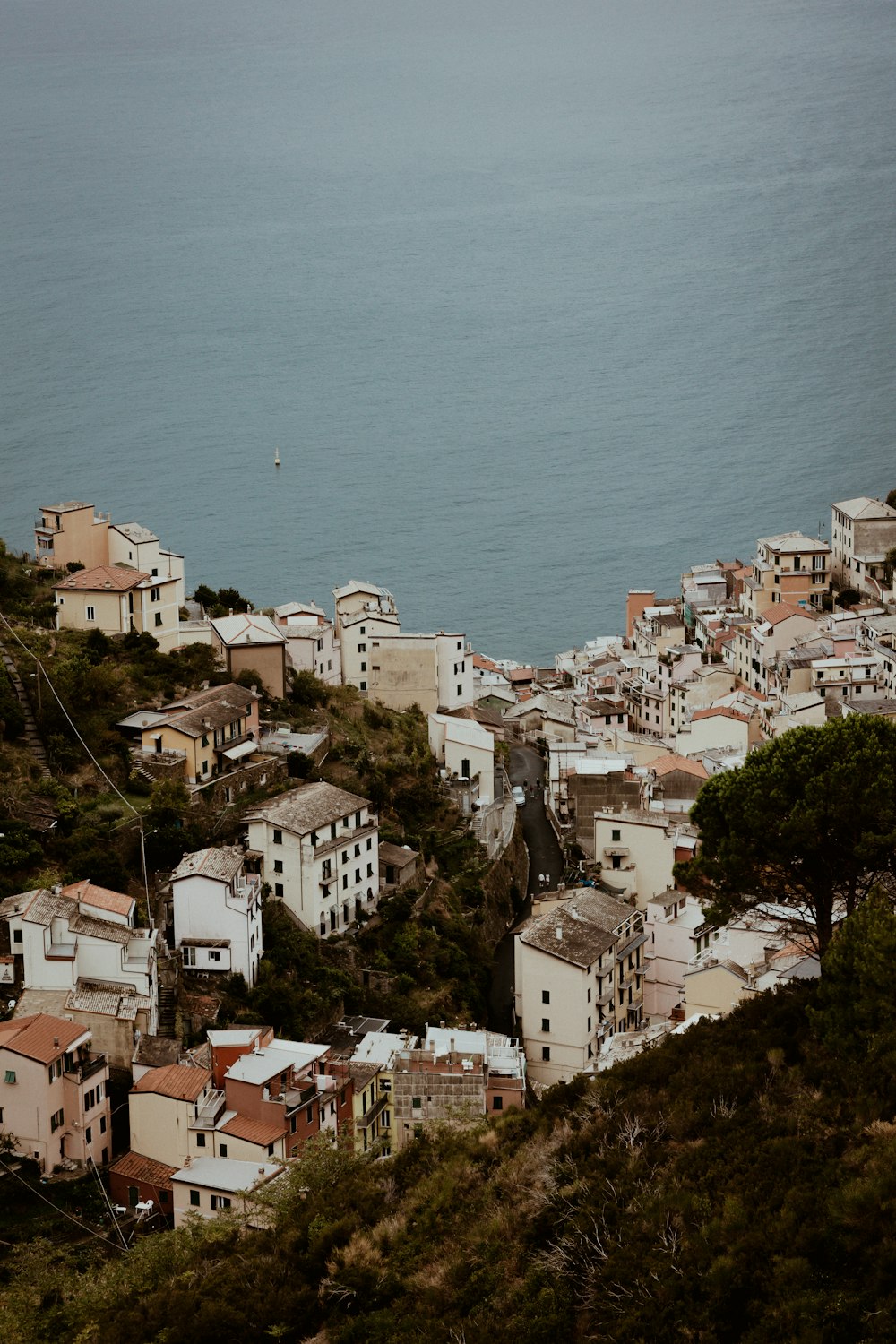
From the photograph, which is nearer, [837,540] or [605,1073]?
[605,1073]

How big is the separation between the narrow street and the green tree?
841 centimetres

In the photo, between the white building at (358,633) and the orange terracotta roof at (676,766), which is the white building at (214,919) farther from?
the white building at (358,633)

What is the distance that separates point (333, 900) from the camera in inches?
854

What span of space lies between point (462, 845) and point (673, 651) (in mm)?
13735

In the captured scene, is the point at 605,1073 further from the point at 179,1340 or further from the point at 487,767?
the point at 487,767

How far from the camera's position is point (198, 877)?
19469mm

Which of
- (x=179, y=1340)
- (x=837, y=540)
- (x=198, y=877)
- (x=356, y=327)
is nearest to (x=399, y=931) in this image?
(x=198, y=877)

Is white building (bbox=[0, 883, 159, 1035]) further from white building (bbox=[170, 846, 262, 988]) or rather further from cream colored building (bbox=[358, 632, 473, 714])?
cream colored building (bbox=[358, 632, 473, 714])

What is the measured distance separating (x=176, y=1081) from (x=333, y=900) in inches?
208

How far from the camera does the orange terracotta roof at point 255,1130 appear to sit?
1614 centimetres

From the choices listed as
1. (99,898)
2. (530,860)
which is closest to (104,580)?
(530,860)

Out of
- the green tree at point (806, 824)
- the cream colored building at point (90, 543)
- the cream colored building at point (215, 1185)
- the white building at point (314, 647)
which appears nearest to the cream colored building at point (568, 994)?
the cream colored building at point (215, 1185)

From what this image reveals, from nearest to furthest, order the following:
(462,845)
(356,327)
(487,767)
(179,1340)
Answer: (179,1340)
(462,845)
(487,767)
(356,327)

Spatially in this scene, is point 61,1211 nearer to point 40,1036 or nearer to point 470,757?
point 40,1036
